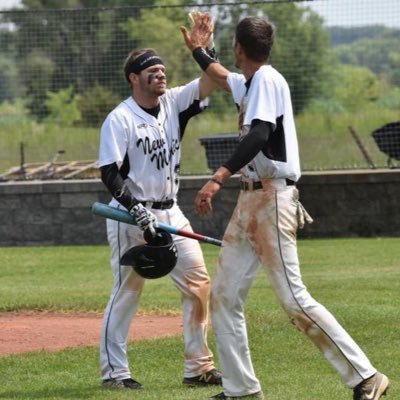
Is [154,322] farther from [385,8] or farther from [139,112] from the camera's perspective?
[385,8]

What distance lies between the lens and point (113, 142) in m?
7.32

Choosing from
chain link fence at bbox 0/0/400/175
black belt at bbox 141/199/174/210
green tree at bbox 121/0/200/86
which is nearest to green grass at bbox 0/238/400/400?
black belt at bbox 141/199/174/210

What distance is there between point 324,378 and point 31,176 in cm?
1055

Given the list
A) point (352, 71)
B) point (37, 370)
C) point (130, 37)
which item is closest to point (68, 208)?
point (130, 37)

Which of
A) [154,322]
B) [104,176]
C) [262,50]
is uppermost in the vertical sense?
[262,50]

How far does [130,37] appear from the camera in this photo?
17.7 meters

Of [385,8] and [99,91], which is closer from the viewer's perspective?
[385,8]

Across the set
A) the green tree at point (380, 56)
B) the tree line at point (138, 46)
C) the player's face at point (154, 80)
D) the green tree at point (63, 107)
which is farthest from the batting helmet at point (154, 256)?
the green tree at point (63, 107)

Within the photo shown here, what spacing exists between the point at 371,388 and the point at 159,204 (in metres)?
1.90

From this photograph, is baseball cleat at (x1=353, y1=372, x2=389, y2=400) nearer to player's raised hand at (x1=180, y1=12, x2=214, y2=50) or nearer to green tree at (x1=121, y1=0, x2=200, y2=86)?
player's raised hand at (x1=180, y1=12, x2=214, y2=50)

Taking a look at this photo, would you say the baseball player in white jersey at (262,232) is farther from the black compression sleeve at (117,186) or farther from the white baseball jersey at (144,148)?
the white baseball jersey at (144,148)

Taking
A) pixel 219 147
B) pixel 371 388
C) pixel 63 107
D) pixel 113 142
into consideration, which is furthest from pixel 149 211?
pixel 63 107

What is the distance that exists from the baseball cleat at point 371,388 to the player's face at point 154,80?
2.28 meters

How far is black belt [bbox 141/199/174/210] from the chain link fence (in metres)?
9.19
